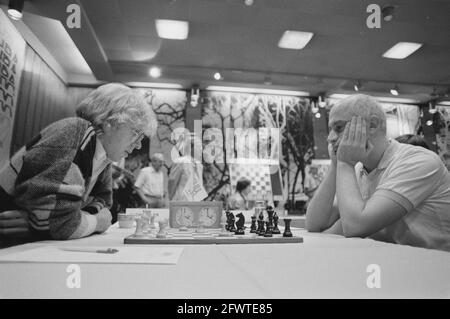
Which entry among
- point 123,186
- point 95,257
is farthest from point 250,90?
point 95,257

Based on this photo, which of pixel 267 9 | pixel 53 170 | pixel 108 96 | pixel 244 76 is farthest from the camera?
pixel 244 76

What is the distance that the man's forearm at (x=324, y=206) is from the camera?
1.49 metres

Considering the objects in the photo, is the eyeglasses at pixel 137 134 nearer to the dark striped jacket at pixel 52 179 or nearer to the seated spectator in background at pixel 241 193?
the dark striped jacket at pixel 52 179

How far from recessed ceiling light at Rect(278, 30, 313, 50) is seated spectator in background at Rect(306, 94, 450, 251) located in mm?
2626

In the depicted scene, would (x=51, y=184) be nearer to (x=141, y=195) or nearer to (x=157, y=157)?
(x=141, y=195)

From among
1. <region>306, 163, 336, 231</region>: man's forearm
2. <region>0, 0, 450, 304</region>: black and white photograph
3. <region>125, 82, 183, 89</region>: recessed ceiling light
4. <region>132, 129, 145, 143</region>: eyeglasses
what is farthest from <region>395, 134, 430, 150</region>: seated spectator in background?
<region>125, 82, 183, 89</region>: recessed ceiling light

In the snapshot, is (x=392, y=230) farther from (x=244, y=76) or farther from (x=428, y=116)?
(x=244, y=76)

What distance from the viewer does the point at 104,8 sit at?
10.8 ft

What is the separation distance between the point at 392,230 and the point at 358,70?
3504 millimetres

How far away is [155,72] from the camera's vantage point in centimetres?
472

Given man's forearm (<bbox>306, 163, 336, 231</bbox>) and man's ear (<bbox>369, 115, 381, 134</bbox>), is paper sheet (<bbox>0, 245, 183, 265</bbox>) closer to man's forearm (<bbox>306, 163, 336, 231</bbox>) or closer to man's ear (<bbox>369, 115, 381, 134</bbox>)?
man's forearm (<bbox>306, 163, 336, 231</bbox>)

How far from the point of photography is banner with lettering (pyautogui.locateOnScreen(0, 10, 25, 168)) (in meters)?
2.33

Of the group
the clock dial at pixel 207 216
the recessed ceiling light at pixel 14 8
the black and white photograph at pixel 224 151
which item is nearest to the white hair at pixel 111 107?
the black and white photograph at pixel 224 151
